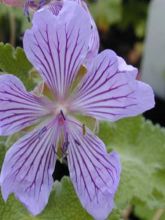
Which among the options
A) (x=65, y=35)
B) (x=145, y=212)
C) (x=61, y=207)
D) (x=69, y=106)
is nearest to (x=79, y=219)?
(x=61, y=207)

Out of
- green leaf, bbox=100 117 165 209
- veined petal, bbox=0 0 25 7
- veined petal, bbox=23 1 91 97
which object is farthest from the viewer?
green leaf, bbox=100 117 165 209

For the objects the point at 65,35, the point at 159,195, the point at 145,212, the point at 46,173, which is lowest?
the point at 145,212

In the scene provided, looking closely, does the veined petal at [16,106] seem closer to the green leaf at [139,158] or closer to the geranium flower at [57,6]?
the geranium flower at [57,6]

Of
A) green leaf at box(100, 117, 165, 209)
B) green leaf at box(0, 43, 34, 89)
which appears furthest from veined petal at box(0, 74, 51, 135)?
green leaf at box(100, 117, 165, 209)

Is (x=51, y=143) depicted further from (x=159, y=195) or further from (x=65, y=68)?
(x=159, y=195)

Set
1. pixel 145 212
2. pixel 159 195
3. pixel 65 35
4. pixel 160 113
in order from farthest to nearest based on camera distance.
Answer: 1. pixel 160 113
2. pixel 145 212
3. pixel 159 195
4. pixel 65 35

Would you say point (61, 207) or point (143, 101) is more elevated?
point (143, 101)

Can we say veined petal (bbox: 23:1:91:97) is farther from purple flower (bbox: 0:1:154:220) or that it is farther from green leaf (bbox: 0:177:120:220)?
green leaf (bbox: 0:177:120:220)
